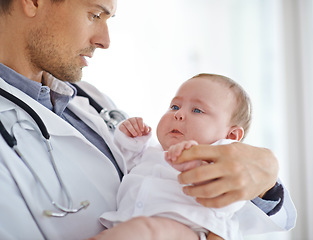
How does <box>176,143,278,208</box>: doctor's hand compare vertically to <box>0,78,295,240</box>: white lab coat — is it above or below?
above

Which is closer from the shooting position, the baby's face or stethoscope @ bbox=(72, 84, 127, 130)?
the baby's face

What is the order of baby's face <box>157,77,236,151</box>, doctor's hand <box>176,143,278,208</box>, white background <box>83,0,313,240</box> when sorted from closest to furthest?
doctor's hand <box>176,143,278,208</box>, baby's face <box>157,77,236,151</box>, white background <box>83,0,313,240</box>

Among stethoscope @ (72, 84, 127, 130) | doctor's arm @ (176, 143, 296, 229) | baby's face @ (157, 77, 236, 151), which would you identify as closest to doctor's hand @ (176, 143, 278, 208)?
doctor's arm @ (176, 143, 296, 229)

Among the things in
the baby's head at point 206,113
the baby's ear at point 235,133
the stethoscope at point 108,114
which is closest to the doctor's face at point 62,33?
the stethoscope at point 108,114

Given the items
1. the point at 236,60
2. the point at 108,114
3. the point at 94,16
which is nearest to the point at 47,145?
the point at 108,114

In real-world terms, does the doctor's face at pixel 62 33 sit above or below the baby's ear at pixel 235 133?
above

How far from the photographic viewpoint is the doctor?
2.98 ft

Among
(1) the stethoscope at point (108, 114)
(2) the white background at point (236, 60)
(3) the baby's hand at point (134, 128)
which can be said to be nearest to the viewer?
(3) the baby's hand at point (134, 128)

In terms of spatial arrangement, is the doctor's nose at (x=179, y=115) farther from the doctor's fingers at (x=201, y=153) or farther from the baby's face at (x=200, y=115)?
the doctor's fingers at (x=201, y=153)

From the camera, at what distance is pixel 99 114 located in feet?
4.70

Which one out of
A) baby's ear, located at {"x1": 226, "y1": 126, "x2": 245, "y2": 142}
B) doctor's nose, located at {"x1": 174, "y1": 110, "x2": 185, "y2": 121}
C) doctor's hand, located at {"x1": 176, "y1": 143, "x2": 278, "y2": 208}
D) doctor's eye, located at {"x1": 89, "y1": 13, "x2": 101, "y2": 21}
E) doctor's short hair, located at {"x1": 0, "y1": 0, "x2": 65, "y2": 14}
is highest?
doctor's eye, located at {"x1": 89, "y1": 13, "x2": 101, "y2": 21}

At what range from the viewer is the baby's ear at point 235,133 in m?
1.18

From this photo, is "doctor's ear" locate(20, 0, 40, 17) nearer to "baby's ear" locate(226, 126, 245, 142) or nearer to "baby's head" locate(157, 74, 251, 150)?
"baby's head" locate(157, 74, 251, 150)

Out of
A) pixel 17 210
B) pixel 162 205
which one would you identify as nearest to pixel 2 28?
pixel 17 210
